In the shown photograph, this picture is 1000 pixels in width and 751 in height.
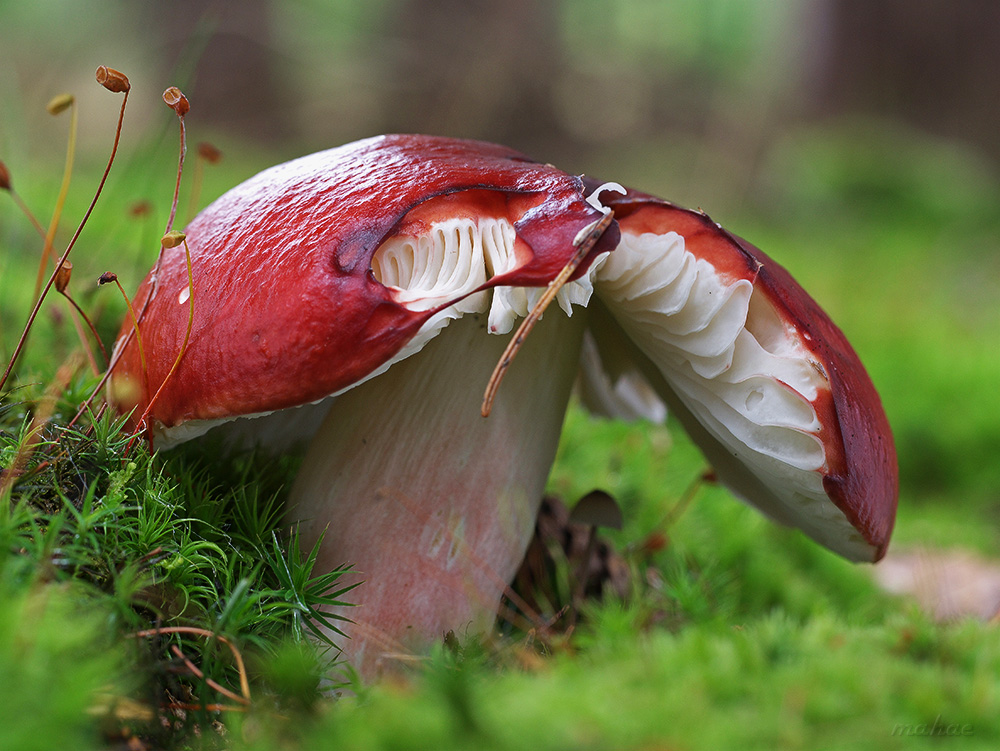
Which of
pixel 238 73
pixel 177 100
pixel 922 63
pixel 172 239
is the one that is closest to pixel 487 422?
pixel 172 239

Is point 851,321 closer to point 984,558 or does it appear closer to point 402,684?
point 984,558

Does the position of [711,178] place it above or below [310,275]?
above

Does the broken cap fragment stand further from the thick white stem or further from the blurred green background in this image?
the blurred green background

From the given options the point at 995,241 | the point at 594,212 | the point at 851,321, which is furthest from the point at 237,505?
the point at 995,241

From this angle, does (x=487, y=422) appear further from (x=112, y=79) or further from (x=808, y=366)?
(x=112, y=79)

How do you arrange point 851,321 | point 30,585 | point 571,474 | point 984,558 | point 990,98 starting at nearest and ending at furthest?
1. point 30,585
2. point 571,474
3. point 984,558
4. point 851,321
5. point 990,98

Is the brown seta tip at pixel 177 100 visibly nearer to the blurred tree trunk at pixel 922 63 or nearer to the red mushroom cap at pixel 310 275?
the red mushroom cap at pixel 310 275

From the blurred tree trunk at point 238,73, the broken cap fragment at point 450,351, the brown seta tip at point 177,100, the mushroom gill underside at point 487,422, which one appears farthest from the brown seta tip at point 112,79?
the blurred tree trunk at point 238,73
